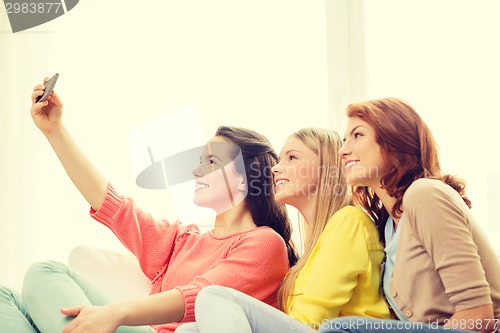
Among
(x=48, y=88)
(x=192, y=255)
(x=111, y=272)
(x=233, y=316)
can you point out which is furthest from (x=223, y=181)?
(x=233, y=316)

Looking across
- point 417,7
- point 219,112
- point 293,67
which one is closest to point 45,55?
point 219,112

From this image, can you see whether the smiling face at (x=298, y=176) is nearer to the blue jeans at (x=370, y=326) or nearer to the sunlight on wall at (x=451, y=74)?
the blue jeans at (x=370, y=326)

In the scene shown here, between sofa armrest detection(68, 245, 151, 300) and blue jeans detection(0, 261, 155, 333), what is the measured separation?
268 mm

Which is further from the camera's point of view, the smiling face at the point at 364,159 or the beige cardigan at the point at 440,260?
the smiling face at the point at 364,159

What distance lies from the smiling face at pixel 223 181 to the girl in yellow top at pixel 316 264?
13 cm

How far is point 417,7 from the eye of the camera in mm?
2436

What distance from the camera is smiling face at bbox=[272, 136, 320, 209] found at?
1.69 metres

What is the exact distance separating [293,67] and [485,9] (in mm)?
723

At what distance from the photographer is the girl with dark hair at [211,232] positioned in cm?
158

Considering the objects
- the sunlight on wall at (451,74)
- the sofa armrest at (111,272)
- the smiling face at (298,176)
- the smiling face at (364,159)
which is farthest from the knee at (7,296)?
the sunlight on wall at (451,74)

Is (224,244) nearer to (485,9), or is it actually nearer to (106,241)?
(106,241)

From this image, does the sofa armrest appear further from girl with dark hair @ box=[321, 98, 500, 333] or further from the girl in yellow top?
girl with dark hair @ box=[321, 98, 500, 333]

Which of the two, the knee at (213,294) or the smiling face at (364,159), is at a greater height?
the smiling face at (364,159)

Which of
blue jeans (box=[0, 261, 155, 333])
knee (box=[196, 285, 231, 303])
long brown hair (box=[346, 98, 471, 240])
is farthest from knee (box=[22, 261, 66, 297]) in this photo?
long brown hair (box=[346, 98, 471, 240])
